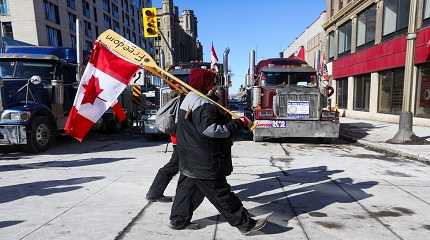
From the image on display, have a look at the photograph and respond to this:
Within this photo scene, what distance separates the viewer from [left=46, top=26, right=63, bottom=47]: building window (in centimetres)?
3841

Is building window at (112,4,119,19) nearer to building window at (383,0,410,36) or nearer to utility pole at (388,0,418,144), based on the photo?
building window at (383,0,410,36)

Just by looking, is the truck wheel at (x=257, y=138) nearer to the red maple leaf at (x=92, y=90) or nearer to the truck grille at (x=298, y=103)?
the truck grille at (x=298, y=103)

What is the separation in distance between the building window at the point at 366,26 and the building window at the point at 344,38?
77.3 inches

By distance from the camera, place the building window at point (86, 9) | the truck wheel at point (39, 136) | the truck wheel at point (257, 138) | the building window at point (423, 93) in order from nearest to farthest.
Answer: the truck wheel at point (39, 136) < the truck wheel at point (257, 138) < the building window at point (423, 93) < the building window at point (86, 9)

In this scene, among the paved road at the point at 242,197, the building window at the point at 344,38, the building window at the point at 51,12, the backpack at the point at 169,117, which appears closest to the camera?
the paved road at the point at 242,197

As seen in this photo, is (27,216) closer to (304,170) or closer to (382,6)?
(304,170)

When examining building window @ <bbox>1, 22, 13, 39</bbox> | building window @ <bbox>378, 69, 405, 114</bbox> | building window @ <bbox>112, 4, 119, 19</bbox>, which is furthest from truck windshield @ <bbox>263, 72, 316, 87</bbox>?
building window @ <bbox>112, 4, 119, 19</bbox>

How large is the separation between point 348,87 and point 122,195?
23.8 metres

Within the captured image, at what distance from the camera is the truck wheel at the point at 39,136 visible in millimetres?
9305

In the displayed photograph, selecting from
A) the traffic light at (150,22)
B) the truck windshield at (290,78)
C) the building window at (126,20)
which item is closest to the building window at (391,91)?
the truck windshield at (290,78)

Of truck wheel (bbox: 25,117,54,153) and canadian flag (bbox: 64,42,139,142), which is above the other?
canadian flag (bbox: 64,42,139,142)

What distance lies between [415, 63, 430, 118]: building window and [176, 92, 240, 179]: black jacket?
14.6 m

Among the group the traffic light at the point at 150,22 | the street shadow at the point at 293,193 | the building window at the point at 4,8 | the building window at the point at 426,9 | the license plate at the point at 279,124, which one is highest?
the building window at the point at 4,8

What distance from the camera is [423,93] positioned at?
51.5 feet
